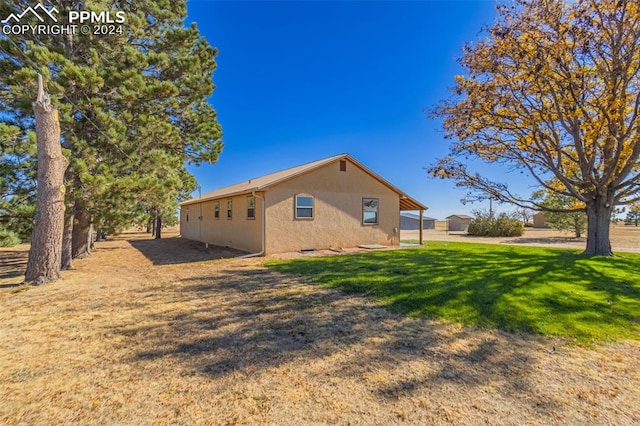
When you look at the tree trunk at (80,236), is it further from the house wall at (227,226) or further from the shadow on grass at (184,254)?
the house wall at (227,226)

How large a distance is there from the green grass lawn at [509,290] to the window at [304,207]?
3.34 meters

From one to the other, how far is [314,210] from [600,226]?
1125 centimetres

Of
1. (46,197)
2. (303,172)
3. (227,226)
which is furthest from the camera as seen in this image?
(227,226)

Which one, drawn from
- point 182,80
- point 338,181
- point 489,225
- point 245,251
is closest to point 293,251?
point 245,251

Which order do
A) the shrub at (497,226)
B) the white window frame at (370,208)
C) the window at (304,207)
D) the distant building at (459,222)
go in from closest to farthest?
the window at (304,207) < the white window frame at (370,208) < the shrub at (497,226) < the distant building at (459,222)

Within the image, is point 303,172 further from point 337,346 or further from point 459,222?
point 459,222

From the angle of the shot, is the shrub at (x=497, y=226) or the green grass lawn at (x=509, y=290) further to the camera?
the shrub at (x=497, y=226)

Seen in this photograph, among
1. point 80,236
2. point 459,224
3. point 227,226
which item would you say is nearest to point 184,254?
point 227,226

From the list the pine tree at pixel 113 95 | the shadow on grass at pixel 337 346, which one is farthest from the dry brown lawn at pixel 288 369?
the pine tree at pixel 113 95

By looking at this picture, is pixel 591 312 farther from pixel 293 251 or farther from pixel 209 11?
pixel 209 11

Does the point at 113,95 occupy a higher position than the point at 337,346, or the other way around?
the point at 113,95

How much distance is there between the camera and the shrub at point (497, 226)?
92.0 ft

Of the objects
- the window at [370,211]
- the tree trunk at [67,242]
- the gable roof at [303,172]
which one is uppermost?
the gable roof at [303,172]

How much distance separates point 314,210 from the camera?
13289 millimetres
